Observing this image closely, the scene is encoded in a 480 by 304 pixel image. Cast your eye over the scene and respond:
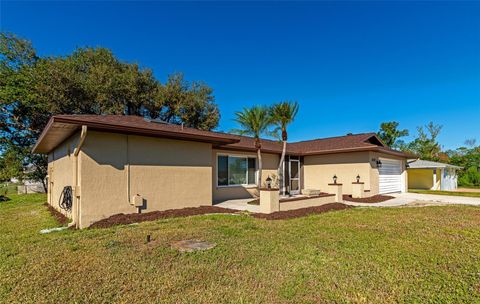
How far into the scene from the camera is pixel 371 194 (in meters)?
13.7

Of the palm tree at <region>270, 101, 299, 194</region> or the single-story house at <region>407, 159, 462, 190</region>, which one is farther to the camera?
the single-story house at <region>407, 159, 462, 190</region>

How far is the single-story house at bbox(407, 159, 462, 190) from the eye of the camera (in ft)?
73.6

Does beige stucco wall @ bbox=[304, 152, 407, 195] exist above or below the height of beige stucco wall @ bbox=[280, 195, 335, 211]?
above

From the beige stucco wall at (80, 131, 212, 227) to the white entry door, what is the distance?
11.5 meters

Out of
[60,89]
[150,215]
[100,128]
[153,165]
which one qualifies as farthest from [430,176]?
[60,89]

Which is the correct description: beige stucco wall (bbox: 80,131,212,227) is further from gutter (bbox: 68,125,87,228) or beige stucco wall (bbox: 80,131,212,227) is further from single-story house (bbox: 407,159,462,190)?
single-story house (bbox: 407,159,462,190)

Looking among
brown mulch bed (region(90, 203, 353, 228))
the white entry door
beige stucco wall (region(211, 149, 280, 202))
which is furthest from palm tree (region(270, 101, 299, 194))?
the white entry door

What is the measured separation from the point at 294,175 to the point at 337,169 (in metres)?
2.64

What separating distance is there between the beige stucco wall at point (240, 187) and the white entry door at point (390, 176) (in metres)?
6.61

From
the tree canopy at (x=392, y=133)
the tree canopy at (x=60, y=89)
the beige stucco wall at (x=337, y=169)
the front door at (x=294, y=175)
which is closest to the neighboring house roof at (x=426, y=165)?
the tree canopy at (x=392, y=133)

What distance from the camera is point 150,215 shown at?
7.70 metres

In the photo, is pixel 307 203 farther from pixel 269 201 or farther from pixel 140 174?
pixel 140 174

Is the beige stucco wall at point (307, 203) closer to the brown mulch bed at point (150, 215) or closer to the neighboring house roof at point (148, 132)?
the brown mulch bed at point (150, 215)

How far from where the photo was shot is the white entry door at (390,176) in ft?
49.6
